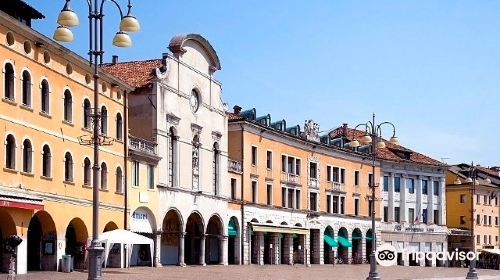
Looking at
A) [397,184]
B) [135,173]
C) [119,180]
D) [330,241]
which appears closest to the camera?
[119,180]

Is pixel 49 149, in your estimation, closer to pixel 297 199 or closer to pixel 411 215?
pixel 297 199

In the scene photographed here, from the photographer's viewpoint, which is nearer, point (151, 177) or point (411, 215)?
point (151, 177)

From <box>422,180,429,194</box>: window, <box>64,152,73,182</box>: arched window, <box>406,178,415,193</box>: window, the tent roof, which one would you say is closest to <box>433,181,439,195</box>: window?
<box>422,180,429,194</box>: window

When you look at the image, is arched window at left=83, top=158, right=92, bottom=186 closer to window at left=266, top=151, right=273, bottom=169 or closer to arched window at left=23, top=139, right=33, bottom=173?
arched window at left=23, top=139, right=33, bottom=173

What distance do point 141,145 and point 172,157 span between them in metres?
3.85

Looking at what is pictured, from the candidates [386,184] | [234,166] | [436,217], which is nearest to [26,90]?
[234,166]

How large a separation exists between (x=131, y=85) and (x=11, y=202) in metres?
19.1

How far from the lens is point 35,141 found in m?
38.2

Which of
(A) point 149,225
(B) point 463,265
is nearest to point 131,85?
(A) point 149,225

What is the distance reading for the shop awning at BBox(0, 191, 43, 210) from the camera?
33.8 meters

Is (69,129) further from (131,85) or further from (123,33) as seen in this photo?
(123,33)

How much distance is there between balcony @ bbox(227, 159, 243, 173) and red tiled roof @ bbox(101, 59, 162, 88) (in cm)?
1068

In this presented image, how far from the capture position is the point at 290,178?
71.6 meters

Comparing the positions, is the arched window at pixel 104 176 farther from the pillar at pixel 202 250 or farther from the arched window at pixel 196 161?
the pillar at pixel 202 250
